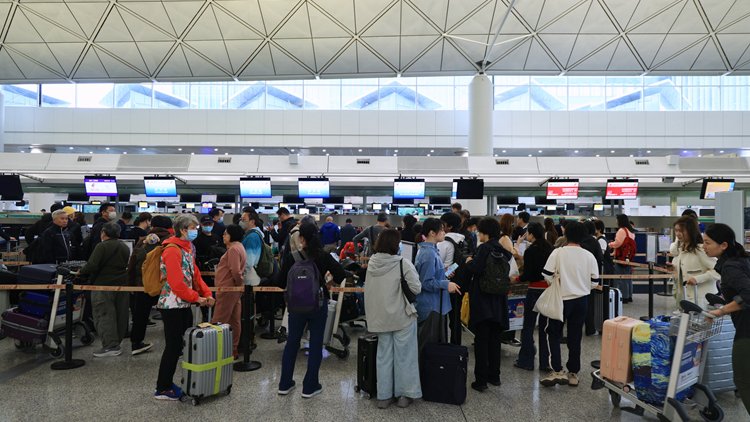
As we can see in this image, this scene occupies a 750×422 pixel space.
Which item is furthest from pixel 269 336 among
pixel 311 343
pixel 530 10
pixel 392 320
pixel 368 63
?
pixel 530 10

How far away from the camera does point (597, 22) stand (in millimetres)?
14188

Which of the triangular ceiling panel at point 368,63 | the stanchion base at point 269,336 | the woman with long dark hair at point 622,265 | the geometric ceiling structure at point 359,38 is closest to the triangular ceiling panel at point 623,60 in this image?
the geometric ceiling structure at point 359,38

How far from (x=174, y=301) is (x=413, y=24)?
1309cm

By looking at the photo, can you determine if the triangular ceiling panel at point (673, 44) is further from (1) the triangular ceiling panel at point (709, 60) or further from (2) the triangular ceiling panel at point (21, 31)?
(2) the triangular ceiling panel at point (21, 31)

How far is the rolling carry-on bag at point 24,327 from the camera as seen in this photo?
5395mm

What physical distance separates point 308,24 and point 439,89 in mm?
9971

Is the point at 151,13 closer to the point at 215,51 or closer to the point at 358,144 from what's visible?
the point at 215,51

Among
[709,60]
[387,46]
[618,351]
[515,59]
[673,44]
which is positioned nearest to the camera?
[618,351]

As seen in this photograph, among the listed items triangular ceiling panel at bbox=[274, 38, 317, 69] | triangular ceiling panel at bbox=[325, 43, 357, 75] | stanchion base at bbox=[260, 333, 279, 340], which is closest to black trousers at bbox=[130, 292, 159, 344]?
stanchion base at bbox=[260, 333, 279, 340]

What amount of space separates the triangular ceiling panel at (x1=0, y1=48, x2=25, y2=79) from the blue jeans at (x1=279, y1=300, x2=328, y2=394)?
59.8 ft

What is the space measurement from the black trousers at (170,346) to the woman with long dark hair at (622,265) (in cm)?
851

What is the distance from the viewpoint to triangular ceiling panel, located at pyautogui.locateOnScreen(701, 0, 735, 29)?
13406 mm

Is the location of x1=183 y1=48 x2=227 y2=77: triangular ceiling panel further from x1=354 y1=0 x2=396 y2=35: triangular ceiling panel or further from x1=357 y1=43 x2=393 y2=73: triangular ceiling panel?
x1=354 y1=0 x2=396 y2=35: triangular ceiling panel

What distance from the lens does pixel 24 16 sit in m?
13.9
